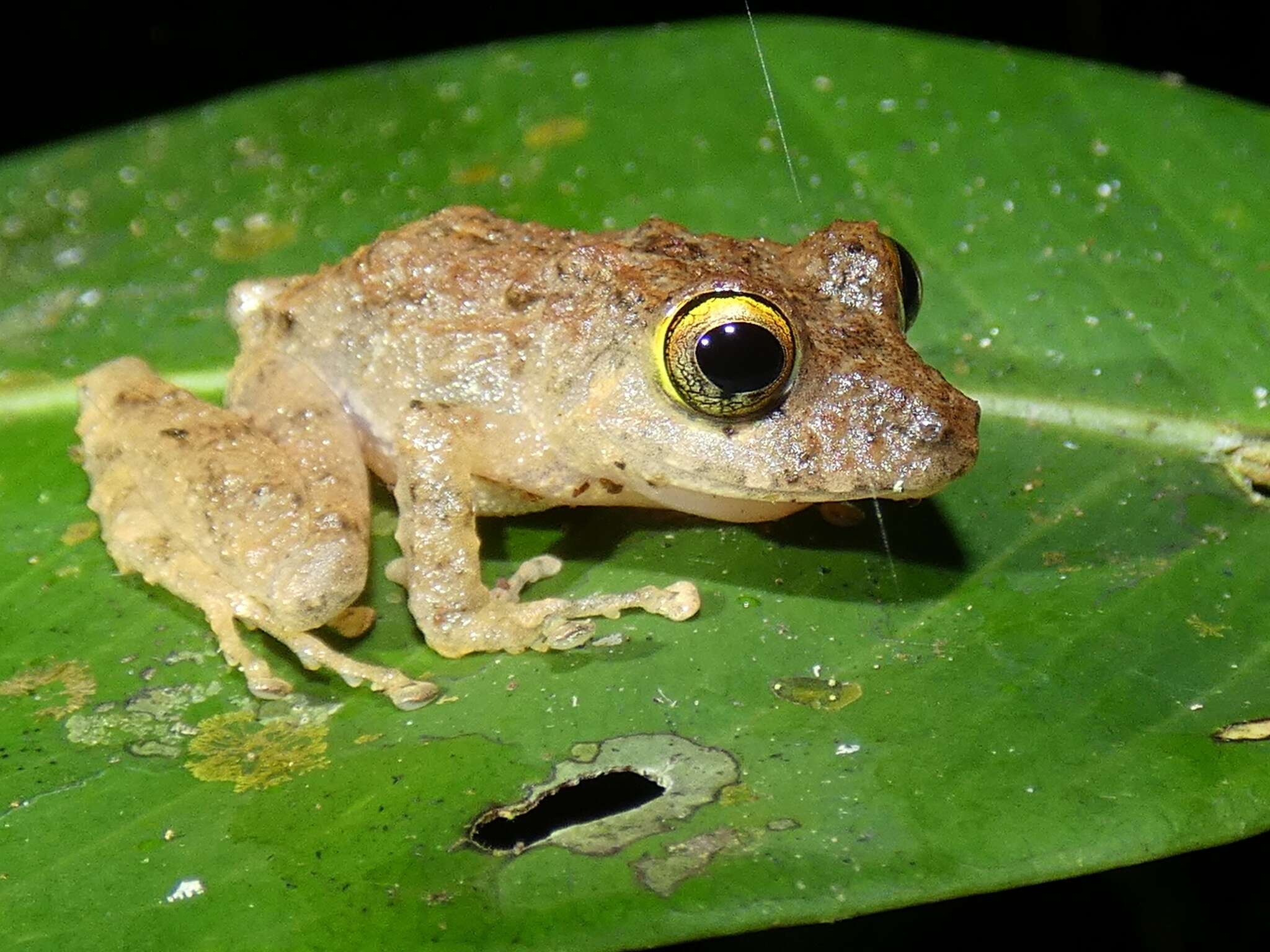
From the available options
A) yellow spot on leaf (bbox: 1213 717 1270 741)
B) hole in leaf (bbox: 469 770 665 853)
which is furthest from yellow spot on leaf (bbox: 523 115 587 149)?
yellow spot on leaf (bbox: 1213 717 1270 741)

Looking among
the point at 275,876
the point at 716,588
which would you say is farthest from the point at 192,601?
the point at 716,588

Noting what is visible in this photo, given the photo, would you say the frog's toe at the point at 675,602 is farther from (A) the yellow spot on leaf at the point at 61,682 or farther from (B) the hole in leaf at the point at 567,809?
(A) the yellow spot on leaf at the point at 61,682

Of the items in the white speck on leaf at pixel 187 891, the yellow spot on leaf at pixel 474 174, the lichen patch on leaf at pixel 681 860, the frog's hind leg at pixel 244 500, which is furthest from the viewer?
the yellow spot on leaf at pixel 474 174

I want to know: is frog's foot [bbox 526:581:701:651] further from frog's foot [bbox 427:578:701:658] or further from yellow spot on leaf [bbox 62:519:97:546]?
yellow spot on leaf [bbox 62:519:97:546]

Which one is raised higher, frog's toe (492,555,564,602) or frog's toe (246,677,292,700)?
frog's toe (492,555,564,602)

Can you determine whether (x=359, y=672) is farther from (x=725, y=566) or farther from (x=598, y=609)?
(x=725, y=566)

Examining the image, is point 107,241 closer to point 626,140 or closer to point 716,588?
point 626,140

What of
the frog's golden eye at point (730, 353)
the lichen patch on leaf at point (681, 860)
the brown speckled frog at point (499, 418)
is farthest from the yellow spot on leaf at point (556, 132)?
the lichen patch on leaf at point (681, 860)
